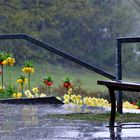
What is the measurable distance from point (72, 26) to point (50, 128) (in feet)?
39.5

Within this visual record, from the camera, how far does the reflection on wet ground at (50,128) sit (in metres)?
5.59

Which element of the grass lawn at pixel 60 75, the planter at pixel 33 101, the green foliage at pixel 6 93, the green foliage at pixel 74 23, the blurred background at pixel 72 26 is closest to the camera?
the planter at pixel 33 101

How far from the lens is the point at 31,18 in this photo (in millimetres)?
17922

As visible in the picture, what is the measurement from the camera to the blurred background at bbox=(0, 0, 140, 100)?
57.2 feet

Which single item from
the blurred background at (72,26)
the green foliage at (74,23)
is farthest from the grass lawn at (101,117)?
the green foliage at (74,23)

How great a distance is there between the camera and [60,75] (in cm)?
1608

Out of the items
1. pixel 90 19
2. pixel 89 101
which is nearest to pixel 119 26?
pixel 90 19

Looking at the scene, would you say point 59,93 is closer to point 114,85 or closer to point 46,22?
point 46,22

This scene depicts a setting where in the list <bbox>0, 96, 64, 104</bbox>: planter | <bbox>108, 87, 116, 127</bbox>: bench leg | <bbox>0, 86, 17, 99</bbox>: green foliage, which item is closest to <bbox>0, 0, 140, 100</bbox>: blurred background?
<bbox>0, 86, 17, 99</bbox>: green foliage

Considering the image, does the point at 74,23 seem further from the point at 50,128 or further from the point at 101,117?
the point at 50,128

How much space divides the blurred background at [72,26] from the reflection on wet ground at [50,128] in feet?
32.2

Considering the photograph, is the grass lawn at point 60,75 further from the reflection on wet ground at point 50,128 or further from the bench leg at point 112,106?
the bench leg at point 112,106

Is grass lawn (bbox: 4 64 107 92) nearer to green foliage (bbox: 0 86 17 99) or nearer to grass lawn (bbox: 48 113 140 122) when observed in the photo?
green foliage (bbox: 0 86 17 99)

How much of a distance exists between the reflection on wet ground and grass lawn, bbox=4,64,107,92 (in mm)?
6160
